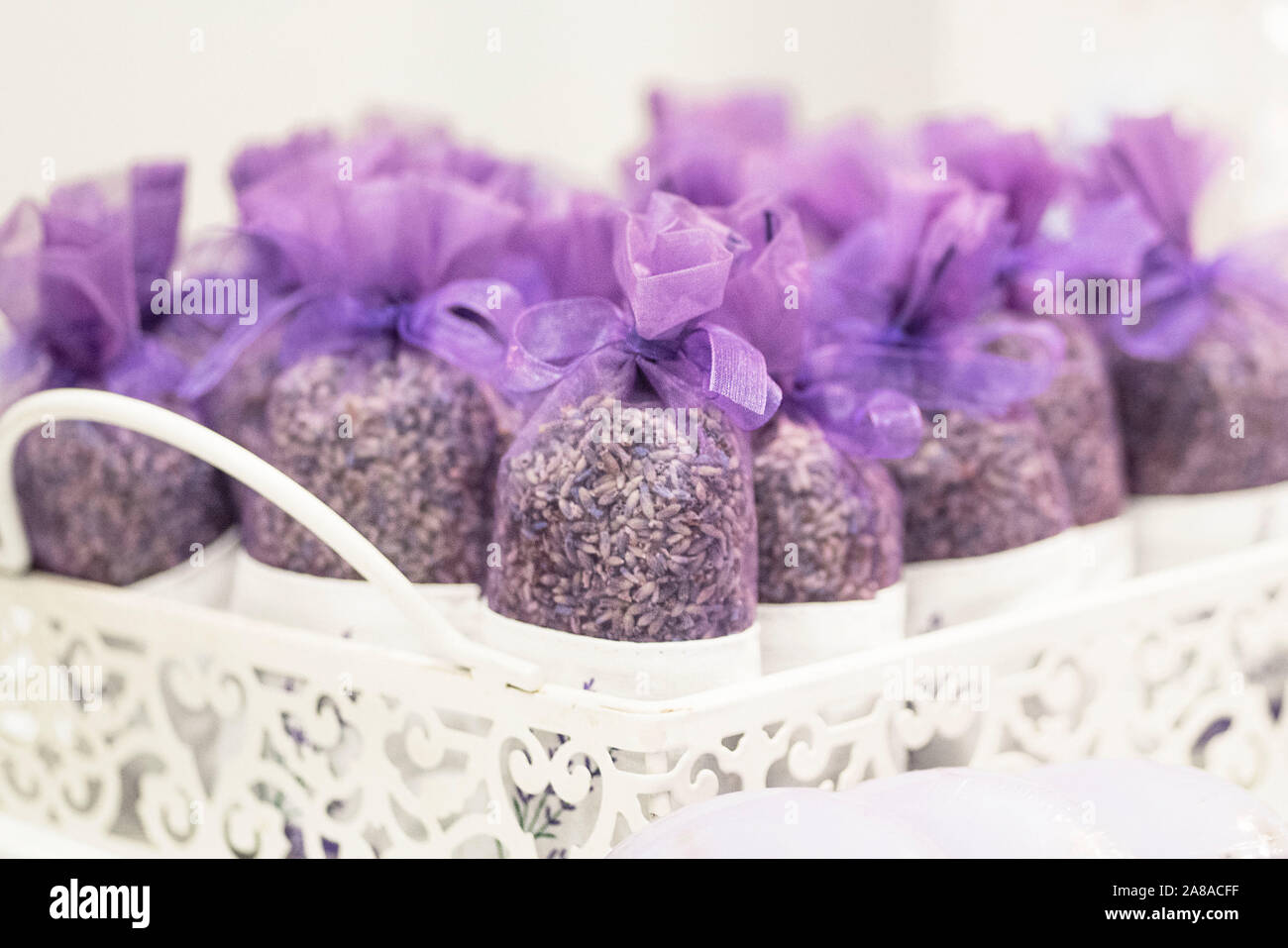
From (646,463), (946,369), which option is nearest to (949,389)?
(946,369)

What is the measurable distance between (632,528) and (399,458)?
0.49 feet

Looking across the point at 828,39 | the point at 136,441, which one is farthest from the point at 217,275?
the point at 828,39

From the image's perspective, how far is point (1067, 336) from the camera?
2.42 feet

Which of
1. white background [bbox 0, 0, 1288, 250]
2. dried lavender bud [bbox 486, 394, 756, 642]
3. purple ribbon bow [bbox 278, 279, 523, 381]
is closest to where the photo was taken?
dried lavender bud [bbox 486, 394, 756, 642]

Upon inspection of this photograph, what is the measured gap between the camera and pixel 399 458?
61 centimetres

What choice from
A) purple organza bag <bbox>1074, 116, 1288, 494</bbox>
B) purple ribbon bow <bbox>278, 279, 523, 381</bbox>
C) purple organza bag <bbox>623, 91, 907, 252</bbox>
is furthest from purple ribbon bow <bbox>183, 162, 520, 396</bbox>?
purple organza bag <bbox>1074, 116, 1288, 494</bbox>

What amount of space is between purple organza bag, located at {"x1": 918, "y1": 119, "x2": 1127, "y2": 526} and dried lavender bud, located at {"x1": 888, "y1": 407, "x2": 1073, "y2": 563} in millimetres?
68

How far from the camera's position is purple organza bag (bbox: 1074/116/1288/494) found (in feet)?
2.55

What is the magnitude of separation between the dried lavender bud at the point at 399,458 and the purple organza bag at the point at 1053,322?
0.33 m

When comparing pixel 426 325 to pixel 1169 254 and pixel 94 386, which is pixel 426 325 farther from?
pixel 1169 254

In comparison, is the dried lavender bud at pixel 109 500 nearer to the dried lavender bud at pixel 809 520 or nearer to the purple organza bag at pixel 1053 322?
the dried lavender bud at pixel 809 520

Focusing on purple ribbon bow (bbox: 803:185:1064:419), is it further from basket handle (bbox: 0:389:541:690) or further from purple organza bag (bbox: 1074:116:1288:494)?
basket handle (bbox: 0:389:541:690)
